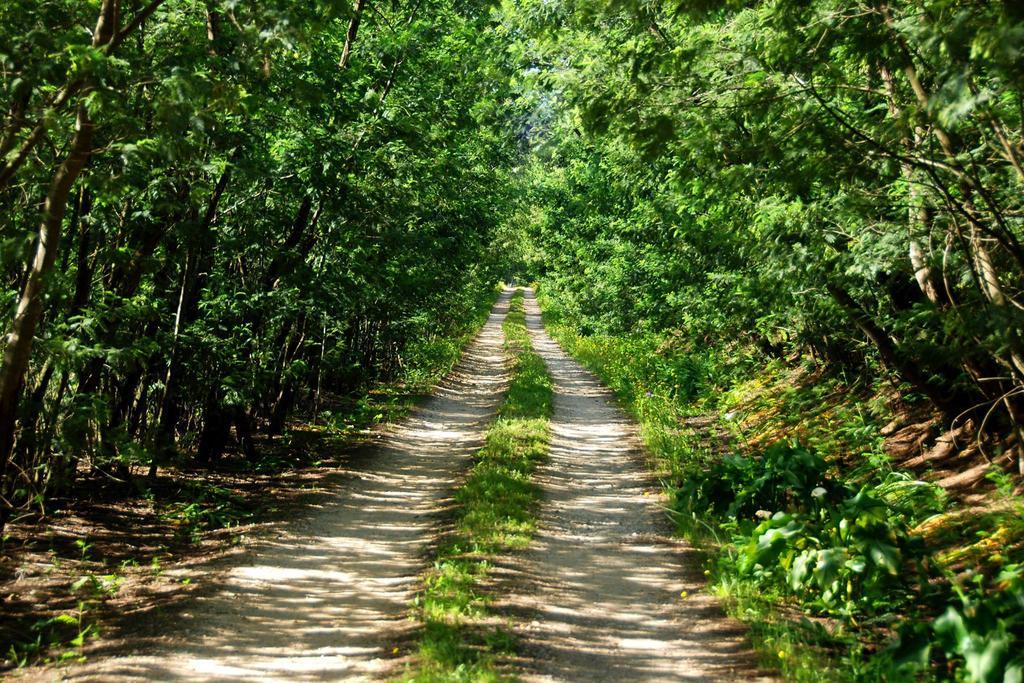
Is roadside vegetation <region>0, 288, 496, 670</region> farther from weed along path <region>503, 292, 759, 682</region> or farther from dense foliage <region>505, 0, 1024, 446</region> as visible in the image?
dense foliage <region>505, 0, 1024, 446</region>

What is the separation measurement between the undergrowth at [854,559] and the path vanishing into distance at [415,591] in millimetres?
365

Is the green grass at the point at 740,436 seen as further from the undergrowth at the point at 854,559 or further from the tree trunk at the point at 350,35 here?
the tree trunk at the point at 350,35

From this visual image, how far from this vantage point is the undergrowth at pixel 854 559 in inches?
166

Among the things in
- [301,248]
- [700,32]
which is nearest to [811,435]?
[700,32]

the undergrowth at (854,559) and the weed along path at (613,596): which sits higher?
the undergrowth at (854,559)

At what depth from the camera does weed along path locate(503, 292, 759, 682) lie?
17.0 feet

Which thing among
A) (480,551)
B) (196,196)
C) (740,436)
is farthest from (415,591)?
(740,436)

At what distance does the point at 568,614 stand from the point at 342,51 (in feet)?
26.3

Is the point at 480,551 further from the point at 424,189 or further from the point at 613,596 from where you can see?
the point at 424,189

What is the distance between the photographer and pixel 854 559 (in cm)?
530

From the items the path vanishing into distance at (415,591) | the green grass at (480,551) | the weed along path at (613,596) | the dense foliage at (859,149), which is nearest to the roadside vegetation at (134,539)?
the path vanishing into distance at (415,591)

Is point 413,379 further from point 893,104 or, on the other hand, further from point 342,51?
point 893,104

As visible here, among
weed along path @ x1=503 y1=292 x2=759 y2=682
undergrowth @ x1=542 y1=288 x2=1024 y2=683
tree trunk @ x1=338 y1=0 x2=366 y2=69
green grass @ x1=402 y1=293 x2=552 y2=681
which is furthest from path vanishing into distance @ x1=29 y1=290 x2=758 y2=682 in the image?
tree trunk @ x1=338 y1=0 x2=366 y2=69

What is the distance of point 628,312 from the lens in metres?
22.1
